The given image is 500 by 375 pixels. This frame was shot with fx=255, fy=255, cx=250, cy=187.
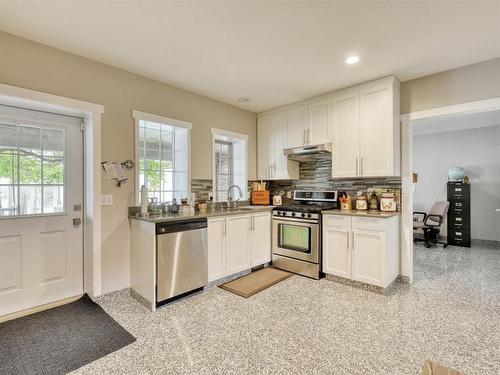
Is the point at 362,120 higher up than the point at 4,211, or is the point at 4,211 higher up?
the point at 362,120

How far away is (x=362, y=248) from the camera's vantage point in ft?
10.3

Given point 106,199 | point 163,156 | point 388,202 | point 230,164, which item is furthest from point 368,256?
point 106,199

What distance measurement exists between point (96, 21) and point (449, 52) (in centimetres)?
339

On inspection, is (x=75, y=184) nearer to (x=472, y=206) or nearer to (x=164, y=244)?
(x=164, y=244)

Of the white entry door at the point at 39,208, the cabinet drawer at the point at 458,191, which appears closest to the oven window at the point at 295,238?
the white entry door at the point at 39,208

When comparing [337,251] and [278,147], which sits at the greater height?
[278,147]

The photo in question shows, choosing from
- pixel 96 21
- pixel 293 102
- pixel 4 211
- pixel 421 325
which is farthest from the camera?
pixel 293 102

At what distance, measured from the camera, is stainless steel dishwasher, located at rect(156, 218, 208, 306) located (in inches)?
105

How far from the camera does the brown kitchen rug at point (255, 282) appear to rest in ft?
10.2

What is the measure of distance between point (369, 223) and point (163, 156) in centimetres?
282

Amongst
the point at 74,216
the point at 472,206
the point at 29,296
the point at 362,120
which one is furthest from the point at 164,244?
the point at 472,206

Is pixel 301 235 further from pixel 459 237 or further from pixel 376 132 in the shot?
pixel 459 237

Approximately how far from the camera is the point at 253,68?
3.01m

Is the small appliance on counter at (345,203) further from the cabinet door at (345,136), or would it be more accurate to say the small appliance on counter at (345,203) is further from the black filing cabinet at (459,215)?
the black filing cabinet at (459,215)
